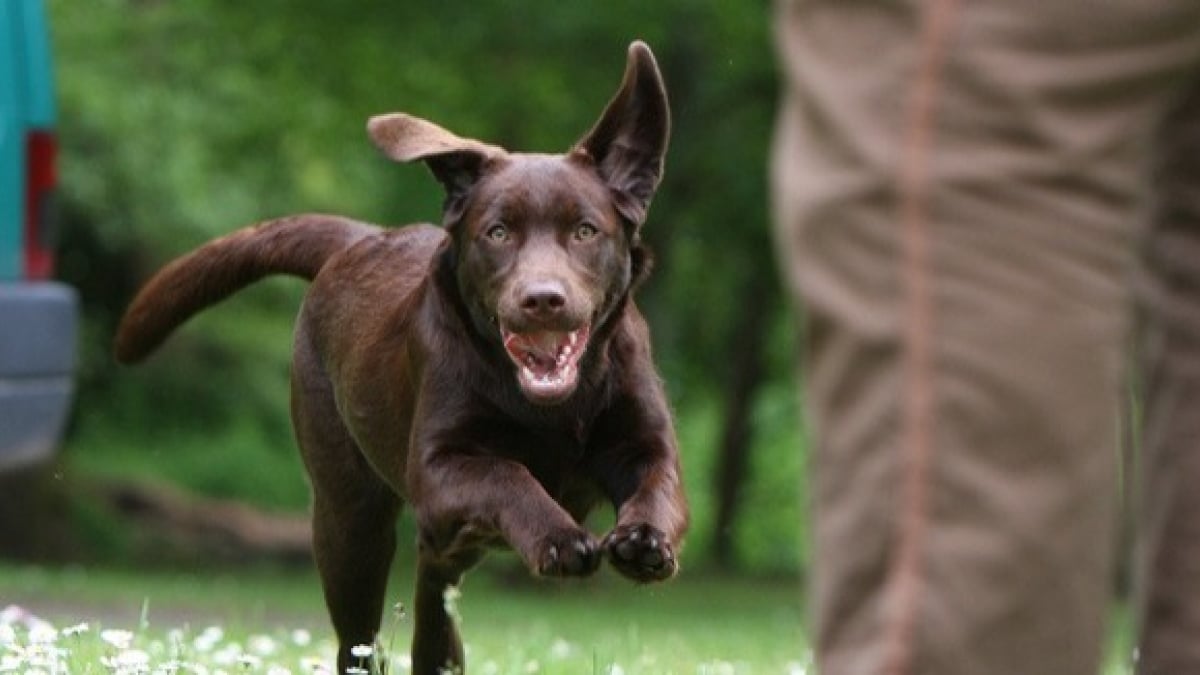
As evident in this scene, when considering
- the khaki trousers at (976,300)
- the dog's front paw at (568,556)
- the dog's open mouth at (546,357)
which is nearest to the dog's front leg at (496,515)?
the dog's front paw at (568,556)

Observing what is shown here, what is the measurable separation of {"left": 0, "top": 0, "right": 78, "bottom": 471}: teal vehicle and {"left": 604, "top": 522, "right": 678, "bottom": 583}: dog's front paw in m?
4.19

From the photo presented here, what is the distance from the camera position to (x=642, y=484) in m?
4.46

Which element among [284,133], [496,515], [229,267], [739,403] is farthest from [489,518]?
[739,403]

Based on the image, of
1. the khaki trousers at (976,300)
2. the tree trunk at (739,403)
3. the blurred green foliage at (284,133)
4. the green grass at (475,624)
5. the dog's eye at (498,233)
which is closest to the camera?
the khaki trousers at (976,300)

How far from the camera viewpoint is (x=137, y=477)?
71.2 ft

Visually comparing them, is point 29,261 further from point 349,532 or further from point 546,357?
point 546,357

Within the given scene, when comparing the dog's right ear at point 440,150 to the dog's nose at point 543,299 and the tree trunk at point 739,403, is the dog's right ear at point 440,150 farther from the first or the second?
the tree trunk at point 739,403

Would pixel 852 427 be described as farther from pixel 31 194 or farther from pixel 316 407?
pixel 31 194

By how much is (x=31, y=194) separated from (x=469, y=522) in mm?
4525

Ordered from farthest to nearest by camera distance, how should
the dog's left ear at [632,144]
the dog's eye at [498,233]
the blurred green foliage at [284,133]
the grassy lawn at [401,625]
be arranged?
1. the blurred green foliage at [284,133]
2. the grassy lawn at [401,625]
3. the dog's left ear at [632,144]
4. the dog's eye at [498,233]

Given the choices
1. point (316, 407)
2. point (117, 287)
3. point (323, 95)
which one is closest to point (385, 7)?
point (323, 95)

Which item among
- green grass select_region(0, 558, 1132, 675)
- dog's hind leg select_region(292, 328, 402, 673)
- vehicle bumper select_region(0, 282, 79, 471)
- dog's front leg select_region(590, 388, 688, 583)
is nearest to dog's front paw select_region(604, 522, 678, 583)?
dog's front leg select_region(590, 388, 688, 583)

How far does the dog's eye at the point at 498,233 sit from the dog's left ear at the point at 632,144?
256 mm

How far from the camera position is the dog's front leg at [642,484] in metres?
4.12
